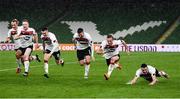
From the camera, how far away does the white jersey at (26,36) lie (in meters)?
23.1

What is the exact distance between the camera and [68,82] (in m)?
20.6

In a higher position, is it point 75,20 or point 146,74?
point 75,20

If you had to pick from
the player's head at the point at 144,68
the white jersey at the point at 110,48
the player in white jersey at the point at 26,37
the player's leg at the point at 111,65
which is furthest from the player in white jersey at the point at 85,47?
the player's head at the point at 144,68

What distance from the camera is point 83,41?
74.4 feet

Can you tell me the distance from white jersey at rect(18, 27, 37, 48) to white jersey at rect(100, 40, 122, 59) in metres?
3.51

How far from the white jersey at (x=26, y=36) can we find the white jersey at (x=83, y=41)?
2100mm

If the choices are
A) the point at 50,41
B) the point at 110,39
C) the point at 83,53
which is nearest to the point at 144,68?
the point at 110,39

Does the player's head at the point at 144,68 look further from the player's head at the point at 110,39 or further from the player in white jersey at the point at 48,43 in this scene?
the player in white jersey at the point at 48,43

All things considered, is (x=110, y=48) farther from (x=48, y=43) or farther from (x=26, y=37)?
(x=26, y=37)

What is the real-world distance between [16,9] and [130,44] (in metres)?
17.7

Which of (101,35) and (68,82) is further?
(101,35)

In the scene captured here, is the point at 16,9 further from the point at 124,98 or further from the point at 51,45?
the point at 124,98

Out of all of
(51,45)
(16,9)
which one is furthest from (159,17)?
(51,45)

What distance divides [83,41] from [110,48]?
1.38 metres
